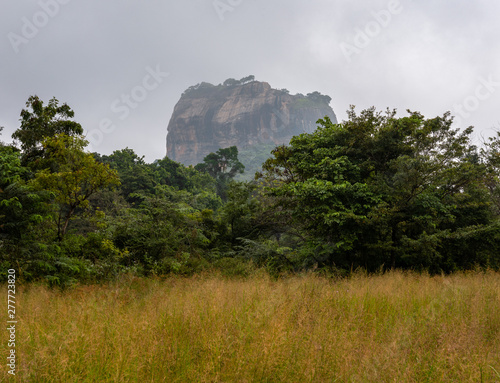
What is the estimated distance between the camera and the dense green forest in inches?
312

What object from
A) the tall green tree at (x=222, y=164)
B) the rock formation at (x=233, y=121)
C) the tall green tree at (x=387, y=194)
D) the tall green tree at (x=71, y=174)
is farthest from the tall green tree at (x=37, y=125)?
the rock formation at (x=233, y=121)

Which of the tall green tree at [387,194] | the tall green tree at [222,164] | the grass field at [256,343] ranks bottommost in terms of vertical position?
the grass field at [256,343]

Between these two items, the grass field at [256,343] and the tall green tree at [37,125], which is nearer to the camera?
the grass field at [256,343]

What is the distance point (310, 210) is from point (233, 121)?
459ft

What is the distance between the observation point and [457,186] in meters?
10.4

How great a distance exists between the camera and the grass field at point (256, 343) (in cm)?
221

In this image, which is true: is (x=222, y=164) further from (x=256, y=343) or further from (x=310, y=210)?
(x=256, y=343)

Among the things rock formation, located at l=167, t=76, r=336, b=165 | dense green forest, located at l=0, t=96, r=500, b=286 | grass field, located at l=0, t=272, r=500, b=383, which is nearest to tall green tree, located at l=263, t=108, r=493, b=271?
dense green forest, located at l=0, t=96, r=500, b=286

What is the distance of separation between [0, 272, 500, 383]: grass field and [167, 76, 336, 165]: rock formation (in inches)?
5277

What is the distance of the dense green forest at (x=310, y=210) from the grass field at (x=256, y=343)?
462cm

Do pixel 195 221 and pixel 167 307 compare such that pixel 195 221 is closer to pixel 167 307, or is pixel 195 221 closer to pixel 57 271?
pixel 57 271

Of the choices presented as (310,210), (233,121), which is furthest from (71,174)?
(233,121)

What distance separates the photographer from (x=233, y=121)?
5669 inches

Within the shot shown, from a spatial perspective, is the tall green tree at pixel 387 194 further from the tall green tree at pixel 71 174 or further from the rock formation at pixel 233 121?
the rock formation at pixel 233 121
